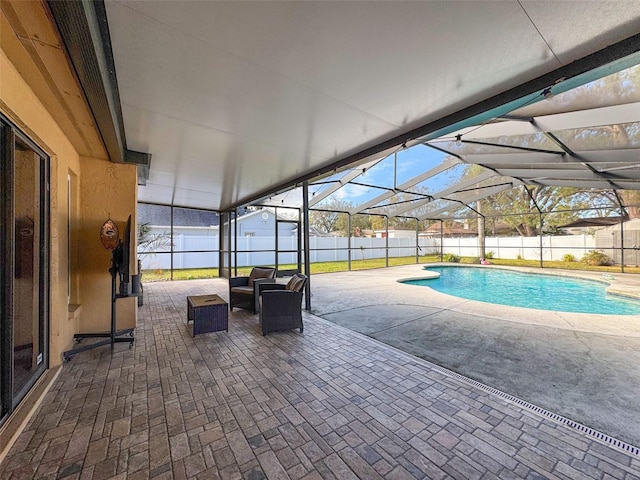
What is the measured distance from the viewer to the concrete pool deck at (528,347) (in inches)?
94.3

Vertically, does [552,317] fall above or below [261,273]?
below

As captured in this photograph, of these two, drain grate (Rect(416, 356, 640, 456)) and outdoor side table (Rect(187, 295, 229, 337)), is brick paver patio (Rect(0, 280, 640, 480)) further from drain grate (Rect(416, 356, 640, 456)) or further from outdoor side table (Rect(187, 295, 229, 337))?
outdoor side table (Rect(187, 295, 229, 337))

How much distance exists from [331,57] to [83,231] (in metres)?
4.50

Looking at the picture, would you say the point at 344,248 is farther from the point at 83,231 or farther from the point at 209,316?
the point at 83,231

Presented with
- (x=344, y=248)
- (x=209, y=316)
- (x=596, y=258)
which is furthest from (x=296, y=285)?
(x=596, y=258)

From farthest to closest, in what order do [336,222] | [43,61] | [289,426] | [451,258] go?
[336,222] < [451,258] < [289,426] < [43,61]

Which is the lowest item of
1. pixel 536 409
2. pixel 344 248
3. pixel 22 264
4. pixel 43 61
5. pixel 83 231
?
pixel 536 409

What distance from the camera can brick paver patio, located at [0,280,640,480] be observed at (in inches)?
66.9

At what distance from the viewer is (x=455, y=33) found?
1771 mm

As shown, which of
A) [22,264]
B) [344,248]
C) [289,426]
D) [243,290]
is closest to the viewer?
[289,426]

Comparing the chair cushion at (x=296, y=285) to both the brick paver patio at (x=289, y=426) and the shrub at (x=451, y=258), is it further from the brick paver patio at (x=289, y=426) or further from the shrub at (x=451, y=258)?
the shrub at (x=451, y=258)

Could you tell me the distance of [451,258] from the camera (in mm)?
16500

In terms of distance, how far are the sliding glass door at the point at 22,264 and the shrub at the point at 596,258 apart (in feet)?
58.5

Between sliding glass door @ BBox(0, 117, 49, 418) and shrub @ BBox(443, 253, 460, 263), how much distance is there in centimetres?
1743
